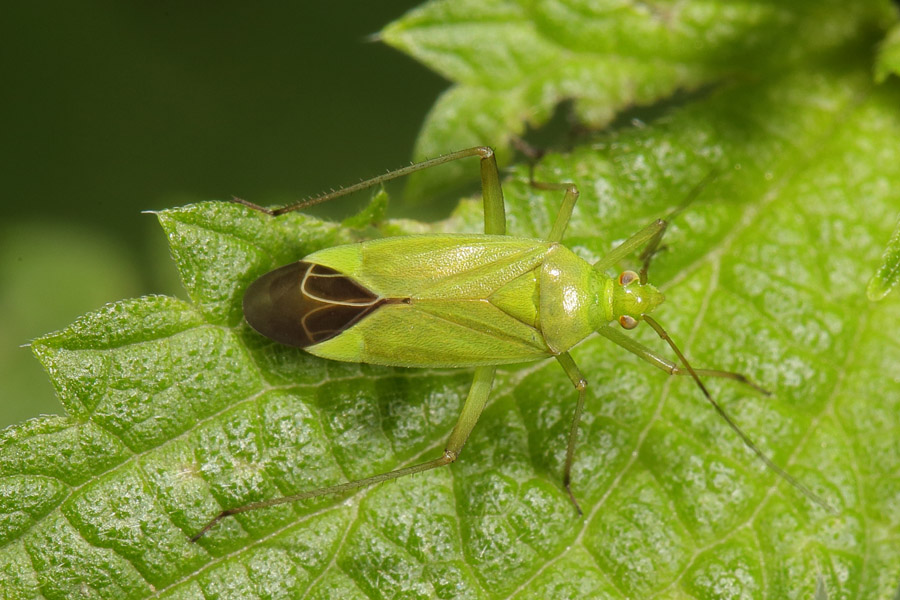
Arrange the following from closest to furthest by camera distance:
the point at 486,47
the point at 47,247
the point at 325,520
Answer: the point at 325,520 → the point at 486,47 → the point at 47,247

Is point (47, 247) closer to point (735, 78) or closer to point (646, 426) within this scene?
point (646, 426)

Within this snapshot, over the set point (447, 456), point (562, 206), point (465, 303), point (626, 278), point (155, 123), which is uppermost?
point (155, 123)

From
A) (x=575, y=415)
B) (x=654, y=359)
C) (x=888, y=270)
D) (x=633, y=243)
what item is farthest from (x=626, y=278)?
(x=888, y=270)

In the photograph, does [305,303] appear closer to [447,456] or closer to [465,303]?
[465,303]

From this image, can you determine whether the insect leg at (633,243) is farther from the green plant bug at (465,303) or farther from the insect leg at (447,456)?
the insect leg at (447,456)

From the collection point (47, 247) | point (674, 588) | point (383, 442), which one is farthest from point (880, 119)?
point (47, 247)

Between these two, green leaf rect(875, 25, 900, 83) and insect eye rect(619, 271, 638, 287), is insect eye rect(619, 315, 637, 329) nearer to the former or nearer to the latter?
insect eye rect(619, 271, 638, 287)
